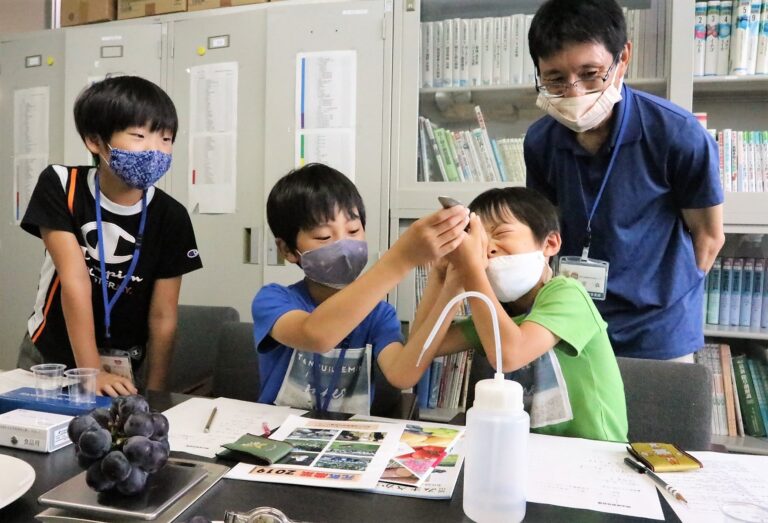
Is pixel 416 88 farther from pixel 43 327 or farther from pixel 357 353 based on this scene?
pixel 43 327

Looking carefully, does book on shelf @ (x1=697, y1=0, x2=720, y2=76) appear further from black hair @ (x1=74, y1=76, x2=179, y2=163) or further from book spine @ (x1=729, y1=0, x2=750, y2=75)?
black hair @ (x1=74, y1=76, x2=179, y2=163)

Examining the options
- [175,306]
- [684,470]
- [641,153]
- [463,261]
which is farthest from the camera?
[175,306]

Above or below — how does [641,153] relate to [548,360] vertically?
above

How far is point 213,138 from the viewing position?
2.41 meters

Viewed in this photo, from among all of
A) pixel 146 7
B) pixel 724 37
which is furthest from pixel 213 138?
pixel 724 37

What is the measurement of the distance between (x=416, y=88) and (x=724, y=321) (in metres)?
1.47

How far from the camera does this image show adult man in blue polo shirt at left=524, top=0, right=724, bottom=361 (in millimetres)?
1302

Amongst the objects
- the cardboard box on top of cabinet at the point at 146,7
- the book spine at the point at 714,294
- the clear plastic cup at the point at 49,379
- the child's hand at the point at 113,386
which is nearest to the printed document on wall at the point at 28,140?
the cardboard box on top of cabinet at the point at 146,7

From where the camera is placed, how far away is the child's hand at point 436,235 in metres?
0.91

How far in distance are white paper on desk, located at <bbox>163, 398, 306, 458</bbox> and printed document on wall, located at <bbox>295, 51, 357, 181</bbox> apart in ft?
4.34

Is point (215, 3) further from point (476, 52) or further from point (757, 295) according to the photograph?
point (757, 295)

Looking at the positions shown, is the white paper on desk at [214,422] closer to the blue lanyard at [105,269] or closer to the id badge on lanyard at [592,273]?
the blue lanyard at [105,269]

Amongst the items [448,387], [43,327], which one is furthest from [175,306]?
[448,387]

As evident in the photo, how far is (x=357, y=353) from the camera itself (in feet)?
4.00
